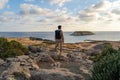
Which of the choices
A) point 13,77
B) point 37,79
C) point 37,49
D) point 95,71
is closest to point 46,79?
point 37,79

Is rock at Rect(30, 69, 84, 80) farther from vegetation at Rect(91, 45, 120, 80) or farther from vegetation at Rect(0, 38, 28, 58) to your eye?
vegetation at Rect(0, 38, 28, 58)

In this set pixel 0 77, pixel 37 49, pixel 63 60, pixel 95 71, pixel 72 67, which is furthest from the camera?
pixel 37 49

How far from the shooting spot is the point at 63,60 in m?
18.4

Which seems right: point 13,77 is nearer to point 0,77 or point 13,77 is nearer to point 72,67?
point 0,77

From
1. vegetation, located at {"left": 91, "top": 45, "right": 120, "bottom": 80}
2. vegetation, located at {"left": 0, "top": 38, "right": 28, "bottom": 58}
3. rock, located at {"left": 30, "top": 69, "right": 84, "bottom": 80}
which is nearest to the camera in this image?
vegetation, located at {"left": 91, "top": 45, "right": 120, "bottom": 80}

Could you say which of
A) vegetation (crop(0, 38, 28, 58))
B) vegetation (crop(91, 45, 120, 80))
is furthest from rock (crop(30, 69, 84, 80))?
vegetation (crop(0, 38, 28, 58))

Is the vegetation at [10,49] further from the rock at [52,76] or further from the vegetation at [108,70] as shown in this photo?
the vegetation at [108,70]

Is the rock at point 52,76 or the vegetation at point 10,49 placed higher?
the vegetation at point 10,49

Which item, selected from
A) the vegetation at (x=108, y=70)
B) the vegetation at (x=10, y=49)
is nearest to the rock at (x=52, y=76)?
the vegetation at (x=108, y=70)

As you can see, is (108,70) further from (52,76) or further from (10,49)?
(10,49)

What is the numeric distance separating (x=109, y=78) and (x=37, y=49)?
16566 mm

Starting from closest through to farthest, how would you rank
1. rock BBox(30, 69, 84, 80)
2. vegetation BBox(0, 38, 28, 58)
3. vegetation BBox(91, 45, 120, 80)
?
vegetation BBox(91, 45, 120, 80) < rock BBox(30, 69, 84, 80) < vegetation BBox(0, 38, 28, 58)

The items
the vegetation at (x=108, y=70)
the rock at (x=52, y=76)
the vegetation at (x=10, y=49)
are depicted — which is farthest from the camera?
the vegetation at (x=10, y=49)

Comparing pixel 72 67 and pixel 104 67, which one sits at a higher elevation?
pixel 104 67
